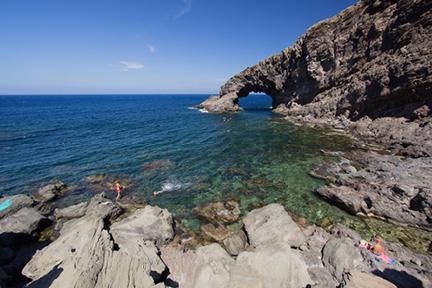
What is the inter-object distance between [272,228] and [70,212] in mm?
14744

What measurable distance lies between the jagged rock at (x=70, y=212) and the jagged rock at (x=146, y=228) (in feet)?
12.5

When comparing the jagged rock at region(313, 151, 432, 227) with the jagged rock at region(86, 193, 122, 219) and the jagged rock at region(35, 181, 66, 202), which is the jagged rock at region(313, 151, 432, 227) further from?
the jagged rock at region(35, 181, 66, 202)

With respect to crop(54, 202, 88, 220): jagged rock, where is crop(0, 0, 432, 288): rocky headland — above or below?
above

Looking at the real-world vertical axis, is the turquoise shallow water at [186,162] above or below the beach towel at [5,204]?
below

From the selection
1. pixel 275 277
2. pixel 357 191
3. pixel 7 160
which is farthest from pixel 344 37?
pixel 7 160

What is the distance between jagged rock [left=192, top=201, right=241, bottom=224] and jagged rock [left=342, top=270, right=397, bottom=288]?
7663mm

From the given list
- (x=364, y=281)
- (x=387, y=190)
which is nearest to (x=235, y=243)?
(x=364, y=281)

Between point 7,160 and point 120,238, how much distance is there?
26712mm

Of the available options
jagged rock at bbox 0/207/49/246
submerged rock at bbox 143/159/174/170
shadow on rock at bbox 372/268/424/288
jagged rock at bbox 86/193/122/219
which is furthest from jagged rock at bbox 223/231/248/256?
submerged rock at bbox 143/159/174/170

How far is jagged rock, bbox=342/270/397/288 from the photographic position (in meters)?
8.15

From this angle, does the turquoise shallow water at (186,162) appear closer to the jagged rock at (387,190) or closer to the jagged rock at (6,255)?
the jagged rock at (387,190)

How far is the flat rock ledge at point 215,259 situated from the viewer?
29.3ft

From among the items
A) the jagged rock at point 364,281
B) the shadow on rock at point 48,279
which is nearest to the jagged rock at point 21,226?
the shadow on rock at point 48,279

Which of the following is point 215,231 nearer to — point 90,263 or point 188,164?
point 90,263
